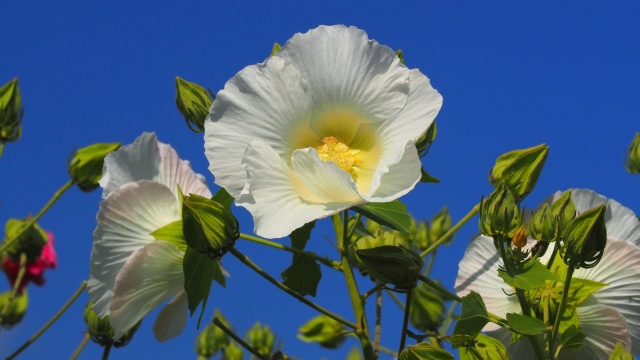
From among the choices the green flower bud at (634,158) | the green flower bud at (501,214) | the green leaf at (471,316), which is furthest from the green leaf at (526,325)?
the green flower bud at (634,158)

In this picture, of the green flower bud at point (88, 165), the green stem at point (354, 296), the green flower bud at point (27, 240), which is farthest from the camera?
the green flower bud at point (27, 240)

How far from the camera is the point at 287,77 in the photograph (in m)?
1.30

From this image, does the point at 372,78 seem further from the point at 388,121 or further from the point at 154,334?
the point at 154,334

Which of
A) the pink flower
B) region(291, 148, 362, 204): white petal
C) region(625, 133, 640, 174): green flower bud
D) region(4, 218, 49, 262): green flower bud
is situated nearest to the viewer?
region(291, 148, 362, 204): white petal

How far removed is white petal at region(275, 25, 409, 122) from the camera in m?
1.29

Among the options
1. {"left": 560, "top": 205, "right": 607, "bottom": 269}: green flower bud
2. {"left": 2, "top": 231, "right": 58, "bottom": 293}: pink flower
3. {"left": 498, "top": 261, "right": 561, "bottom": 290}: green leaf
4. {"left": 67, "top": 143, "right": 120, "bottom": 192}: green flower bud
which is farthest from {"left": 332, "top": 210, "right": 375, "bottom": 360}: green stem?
{"left": 2, "top": 231, "right": 58, "bottom": 293}: pink flower

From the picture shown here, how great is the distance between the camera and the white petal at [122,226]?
1452 mm

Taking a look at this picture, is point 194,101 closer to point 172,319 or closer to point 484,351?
point 172,319

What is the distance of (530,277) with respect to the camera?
1.29 meters

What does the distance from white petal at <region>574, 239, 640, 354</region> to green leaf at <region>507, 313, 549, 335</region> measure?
0.34 m

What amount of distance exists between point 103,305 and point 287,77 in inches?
20.9

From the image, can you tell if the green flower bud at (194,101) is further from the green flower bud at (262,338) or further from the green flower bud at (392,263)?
the green flower bud at (262,338)

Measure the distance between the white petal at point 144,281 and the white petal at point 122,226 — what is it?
0.17 ft

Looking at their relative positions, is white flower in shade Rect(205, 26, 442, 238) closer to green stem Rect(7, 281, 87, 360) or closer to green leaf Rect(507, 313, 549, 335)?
green leaf Rect(507, 313, 549, 335)
